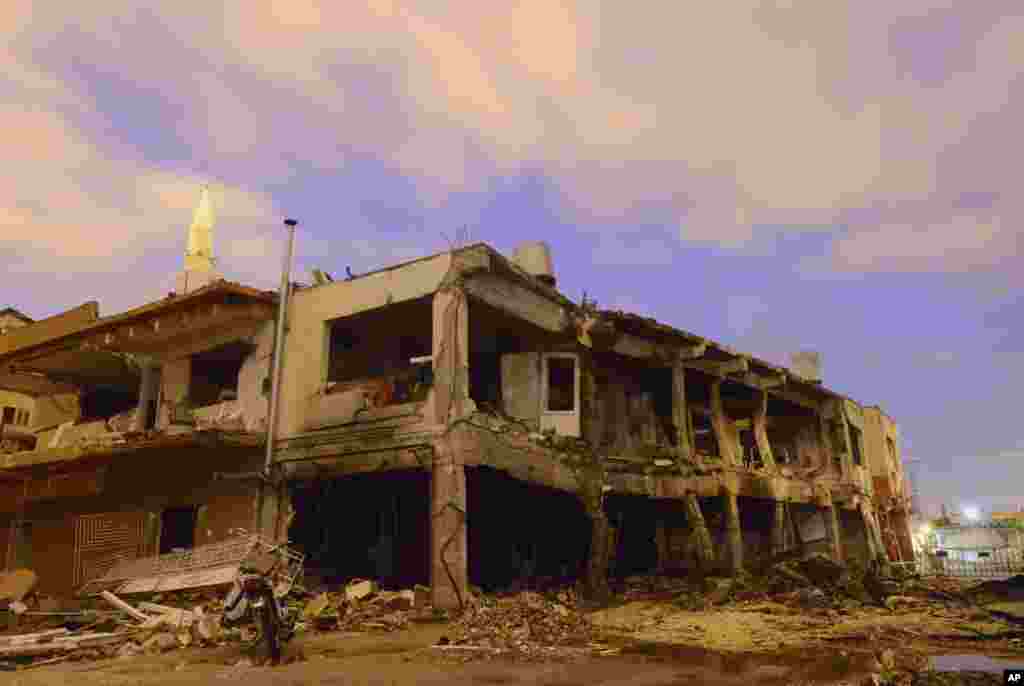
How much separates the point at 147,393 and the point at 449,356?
946cm

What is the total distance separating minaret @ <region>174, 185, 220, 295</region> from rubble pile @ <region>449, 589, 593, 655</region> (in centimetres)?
1396

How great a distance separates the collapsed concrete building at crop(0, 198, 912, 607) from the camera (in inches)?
621

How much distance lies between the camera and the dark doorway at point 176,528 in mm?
17653

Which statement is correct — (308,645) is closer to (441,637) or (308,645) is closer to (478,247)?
(441,637)

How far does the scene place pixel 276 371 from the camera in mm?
16953

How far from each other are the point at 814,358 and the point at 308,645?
74.3 ft

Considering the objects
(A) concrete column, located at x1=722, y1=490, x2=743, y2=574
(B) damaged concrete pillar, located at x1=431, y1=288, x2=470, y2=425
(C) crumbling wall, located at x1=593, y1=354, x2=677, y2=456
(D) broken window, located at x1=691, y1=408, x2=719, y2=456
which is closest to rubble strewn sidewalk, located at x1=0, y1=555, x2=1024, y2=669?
(A) concrete column, located at x1=722, y1=490, x2=743, y2=574

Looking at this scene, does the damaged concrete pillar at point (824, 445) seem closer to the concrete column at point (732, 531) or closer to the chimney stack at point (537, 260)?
the concrete column at point (732, 531)

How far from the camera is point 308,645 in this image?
11.3 meters

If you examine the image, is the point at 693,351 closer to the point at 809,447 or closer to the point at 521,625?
the point at 809,447

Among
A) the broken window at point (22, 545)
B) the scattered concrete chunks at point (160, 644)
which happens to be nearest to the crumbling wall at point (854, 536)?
the scattered concrete chunks at point (160, 644)

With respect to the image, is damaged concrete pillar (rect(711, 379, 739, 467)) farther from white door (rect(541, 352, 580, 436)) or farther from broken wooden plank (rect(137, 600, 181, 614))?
broken wooden plank (rect(137, 600, 181, 614))

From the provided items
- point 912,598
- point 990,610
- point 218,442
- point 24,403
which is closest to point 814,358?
point 912,598

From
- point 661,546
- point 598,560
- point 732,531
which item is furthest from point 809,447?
point 598,560
